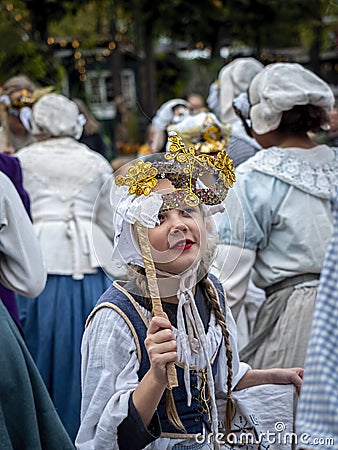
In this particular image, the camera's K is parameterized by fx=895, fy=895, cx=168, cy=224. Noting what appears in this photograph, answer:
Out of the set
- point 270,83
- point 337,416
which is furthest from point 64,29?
point 337,416

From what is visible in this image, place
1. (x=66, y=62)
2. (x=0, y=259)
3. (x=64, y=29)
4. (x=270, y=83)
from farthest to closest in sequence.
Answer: (x=64, y=29), (x=66, y=62), (x=270, y=83), (x=0, y=259)

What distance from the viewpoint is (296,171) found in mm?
3352

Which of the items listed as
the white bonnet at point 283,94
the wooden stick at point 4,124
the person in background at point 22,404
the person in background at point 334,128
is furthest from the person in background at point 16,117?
the person in background at point 22,404

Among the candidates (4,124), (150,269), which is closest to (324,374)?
(150,269)

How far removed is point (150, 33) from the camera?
45.0 feet

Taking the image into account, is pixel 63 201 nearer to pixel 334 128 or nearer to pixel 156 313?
pixel 334 128

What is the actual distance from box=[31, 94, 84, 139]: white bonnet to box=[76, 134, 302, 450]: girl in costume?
9.02 ft

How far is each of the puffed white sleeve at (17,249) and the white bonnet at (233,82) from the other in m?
2.34

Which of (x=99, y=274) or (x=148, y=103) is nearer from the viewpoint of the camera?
(x=99, y=274)

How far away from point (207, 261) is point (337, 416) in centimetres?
101

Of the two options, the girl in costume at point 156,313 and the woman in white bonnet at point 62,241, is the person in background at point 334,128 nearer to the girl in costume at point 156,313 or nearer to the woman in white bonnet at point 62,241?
the woman in white bonnet at point 62,241

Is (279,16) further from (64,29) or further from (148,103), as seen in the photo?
(64,29)

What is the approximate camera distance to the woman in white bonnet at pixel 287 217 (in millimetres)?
3301

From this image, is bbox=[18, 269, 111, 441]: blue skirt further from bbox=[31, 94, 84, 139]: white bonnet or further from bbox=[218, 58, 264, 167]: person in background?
bbox=[218, 58, 264, 167]: person in background
